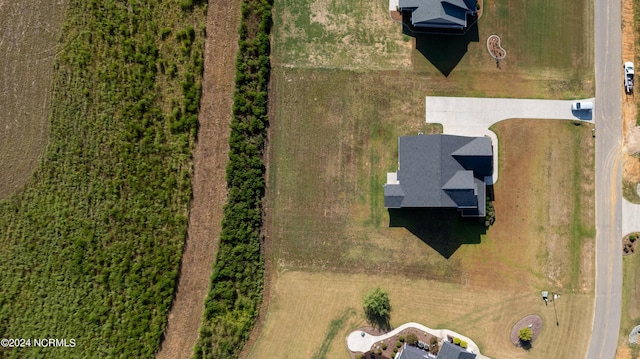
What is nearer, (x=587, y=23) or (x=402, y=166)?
(x=402, y=166)

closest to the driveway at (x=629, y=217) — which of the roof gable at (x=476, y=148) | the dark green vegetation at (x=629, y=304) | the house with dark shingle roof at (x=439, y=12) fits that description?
the dark green vegetation at (x=629, y=304)

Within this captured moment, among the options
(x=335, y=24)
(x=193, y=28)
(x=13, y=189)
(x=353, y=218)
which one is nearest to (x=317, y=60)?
(x=335, y=24)

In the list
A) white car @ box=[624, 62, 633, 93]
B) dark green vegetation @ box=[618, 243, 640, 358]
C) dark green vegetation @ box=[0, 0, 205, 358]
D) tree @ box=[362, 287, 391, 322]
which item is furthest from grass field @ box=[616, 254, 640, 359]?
dark green vegetation @ box=[0, 0, 205, 358]

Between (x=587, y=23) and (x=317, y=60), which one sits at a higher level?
(x=587, y=23)

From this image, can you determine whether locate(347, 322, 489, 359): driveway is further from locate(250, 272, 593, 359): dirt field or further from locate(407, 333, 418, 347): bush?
locate(407, 333, 418, 347): bush

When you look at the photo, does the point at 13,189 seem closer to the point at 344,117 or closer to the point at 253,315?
the point at 253,315

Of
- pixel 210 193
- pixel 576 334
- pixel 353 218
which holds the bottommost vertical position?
pixel 576 334
